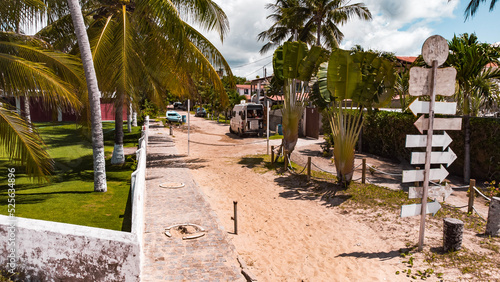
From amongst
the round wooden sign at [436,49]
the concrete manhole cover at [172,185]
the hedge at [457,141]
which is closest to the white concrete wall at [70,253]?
the round wooden sign at [436,49]

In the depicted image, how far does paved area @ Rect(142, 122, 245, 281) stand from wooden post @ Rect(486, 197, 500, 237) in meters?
5.44

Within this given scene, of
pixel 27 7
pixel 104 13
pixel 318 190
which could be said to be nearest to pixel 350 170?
pixel 318 190

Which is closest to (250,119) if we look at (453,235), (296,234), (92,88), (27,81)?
(92,88)

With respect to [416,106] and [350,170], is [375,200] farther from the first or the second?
[416,106]

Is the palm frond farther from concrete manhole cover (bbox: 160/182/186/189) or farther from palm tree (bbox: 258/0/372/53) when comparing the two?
palm tree (bbox: 258/0/372/53)

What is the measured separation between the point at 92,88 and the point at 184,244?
5.45 meters

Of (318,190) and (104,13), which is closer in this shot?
(318,190)

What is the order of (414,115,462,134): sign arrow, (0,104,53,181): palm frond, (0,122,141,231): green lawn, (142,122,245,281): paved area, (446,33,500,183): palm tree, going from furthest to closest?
(446,33,500,183): palm tree < (0,122,141,231): green lawn < (0,104,53,181): palm frond < (414,115,462,134): sign arrow < (142,122,245,281): paved area

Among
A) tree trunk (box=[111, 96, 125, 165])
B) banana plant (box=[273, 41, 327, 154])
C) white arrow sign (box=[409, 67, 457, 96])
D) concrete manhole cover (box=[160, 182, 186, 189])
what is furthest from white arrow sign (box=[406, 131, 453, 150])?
tree trunk (box=[111, 96, 125, 165])

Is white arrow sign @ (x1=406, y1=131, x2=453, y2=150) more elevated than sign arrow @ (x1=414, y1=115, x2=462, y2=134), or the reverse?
sign arrow @ (x1=414, y1=115, x2=462, y2=134)

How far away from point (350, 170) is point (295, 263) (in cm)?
561

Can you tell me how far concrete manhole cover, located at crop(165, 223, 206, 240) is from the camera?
704 cm

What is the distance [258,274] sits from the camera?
5.87m

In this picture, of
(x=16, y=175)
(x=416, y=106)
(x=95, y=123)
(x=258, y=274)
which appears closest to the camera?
(x=258, y=274)
